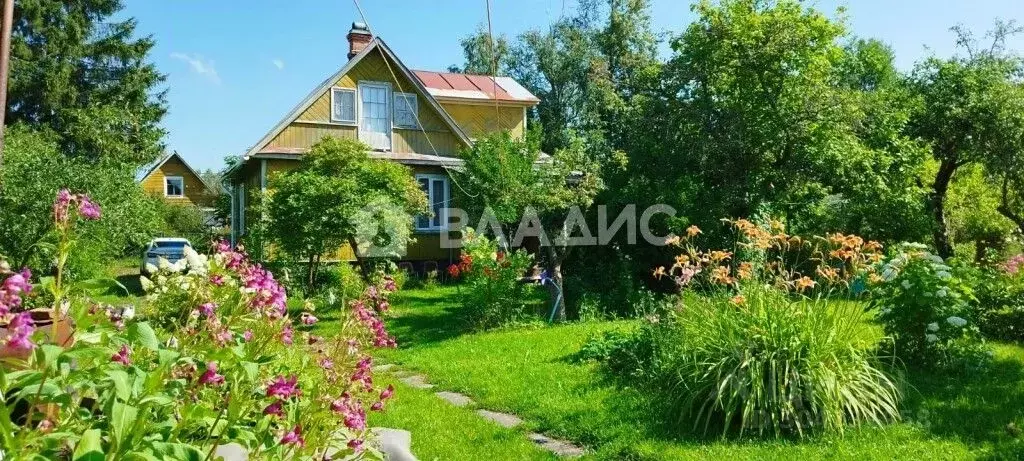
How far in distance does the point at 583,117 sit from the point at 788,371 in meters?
25.5

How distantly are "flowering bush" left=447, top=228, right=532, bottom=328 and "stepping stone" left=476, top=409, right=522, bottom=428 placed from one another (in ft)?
14.4

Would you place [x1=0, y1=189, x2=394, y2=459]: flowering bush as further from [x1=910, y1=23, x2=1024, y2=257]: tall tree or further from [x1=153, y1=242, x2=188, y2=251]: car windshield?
[x1=153, y1=242, x2=188, y2=251]: car windshield

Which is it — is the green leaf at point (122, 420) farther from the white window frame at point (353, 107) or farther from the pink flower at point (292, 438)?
the white window frame at point (353, 107)

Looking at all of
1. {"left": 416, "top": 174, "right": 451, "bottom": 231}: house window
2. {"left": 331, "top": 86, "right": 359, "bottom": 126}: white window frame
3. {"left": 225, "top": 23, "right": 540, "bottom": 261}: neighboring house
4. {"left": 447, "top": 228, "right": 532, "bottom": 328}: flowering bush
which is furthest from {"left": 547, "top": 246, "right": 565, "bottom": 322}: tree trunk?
{"left": 331, "top": 86, "right": 359, "bottom": 126}: white window frame

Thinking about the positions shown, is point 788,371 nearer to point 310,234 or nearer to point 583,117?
point 310,234

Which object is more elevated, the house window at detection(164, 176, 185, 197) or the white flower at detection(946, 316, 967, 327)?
the house window at detection(164, 176, 185, 197)

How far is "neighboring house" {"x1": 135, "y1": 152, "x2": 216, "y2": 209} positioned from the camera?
39000mm

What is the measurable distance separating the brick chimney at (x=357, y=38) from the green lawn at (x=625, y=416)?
14235 mm

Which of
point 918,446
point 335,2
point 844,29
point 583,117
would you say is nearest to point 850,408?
point 918,446

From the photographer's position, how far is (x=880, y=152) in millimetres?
12234

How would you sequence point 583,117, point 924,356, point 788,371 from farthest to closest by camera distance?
point 583,117 → point 924,356 → point 788,371

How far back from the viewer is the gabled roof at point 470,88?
22484mm

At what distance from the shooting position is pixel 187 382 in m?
2.66

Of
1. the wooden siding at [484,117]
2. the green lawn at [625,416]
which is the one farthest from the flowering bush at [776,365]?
the wooden siding at [484,117]
